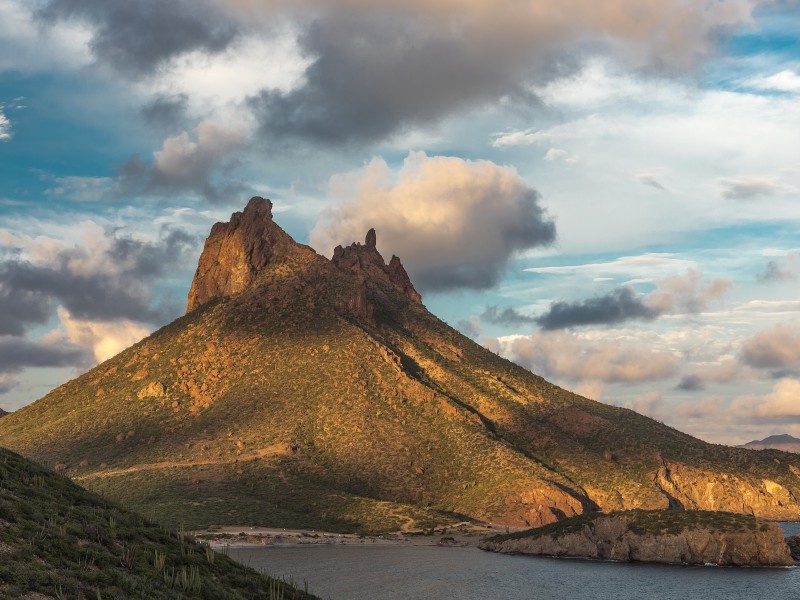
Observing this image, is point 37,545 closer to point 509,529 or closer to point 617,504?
point 509,529

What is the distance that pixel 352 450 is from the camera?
6624 inches

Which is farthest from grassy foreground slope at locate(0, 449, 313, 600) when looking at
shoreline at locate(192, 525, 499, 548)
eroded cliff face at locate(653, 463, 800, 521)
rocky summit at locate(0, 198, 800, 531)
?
eroded cliff face at locate(653, 463, 800, 521)

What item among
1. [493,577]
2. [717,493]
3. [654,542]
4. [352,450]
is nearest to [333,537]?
[352,450]

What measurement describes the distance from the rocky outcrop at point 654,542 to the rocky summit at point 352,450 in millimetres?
20880

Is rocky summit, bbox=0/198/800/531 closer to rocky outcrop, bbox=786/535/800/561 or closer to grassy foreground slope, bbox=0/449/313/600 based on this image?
rocky outcrop, bbox=786/535/800/561

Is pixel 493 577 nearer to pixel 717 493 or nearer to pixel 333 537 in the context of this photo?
pixel 333 537

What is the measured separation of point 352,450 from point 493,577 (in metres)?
72.7

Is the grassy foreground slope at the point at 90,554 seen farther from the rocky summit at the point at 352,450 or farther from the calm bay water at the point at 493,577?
the rocky summit at the point at 352,450

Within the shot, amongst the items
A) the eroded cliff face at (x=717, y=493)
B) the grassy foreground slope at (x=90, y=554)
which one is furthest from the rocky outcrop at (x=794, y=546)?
the grassy foreground slope at (x=90, y=554)

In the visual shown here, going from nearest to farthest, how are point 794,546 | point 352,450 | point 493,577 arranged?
1. point 493,577
2. point 794,546
3. point 352,450

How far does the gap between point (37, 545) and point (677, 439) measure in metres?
181

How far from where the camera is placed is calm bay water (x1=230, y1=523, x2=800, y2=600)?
8538 centimetres

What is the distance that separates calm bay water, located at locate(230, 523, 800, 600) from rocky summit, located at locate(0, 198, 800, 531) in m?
27.6

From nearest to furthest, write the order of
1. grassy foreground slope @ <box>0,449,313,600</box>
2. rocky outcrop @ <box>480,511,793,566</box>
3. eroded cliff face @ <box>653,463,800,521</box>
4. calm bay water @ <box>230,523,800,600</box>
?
grassy foreground slope @ <box>0,449,313,600</box> → calm bay water @ <box>230,523,800,600</box> → rocky outcrop @ <box>480,511,793,566</box> → eroded cliff face @ <box>653,463,800,521</box>
